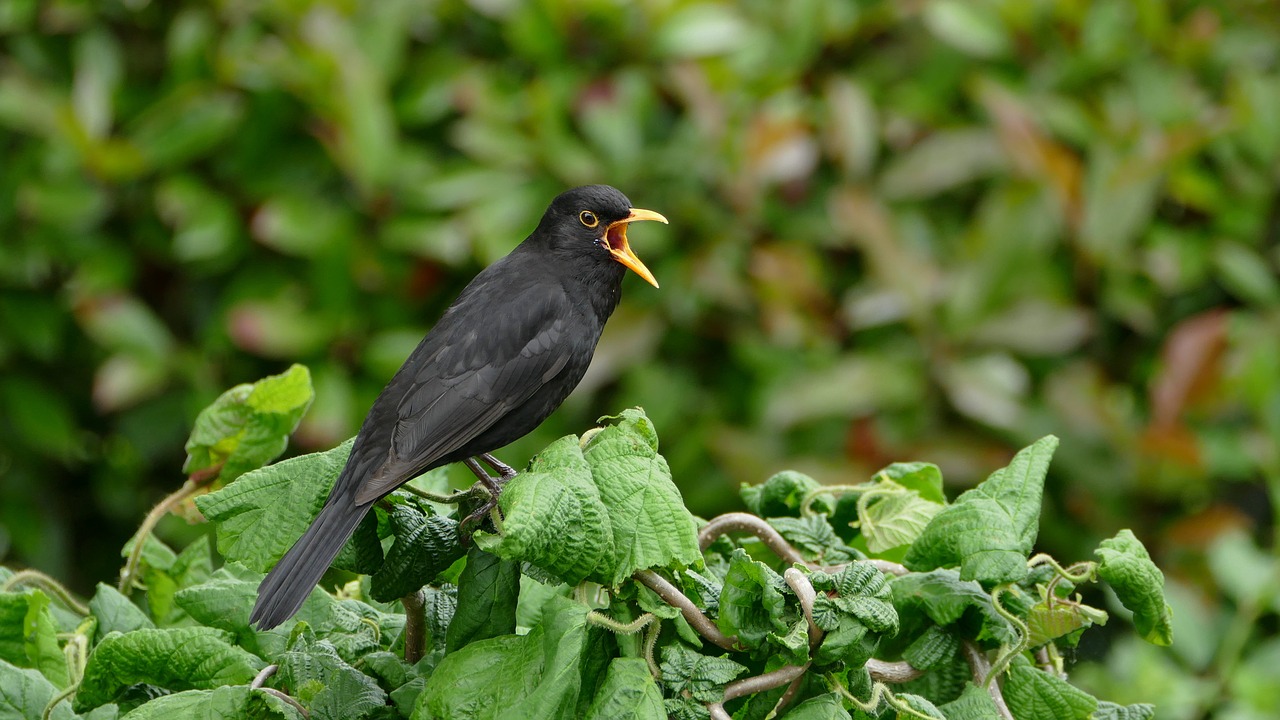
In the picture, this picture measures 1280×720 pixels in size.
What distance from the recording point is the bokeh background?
4.36 metres

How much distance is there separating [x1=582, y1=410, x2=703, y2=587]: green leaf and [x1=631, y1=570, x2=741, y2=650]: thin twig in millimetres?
29

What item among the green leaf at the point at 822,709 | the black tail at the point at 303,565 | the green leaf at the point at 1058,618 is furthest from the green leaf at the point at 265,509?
the green leaf at the point at 1058,618

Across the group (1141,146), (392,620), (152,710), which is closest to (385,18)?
(1141,146)

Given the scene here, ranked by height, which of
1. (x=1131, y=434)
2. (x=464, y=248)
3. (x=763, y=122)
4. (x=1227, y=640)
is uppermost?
(x=763, y=122)

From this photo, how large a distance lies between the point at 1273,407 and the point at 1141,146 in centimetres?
99

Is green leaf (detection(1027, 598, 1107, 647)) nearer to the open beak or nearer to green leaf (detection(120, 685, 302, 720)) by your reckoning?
green leaf (detection(120, 685, 302, 720))

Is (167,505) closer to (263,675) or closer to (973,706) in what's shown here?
(263,675)

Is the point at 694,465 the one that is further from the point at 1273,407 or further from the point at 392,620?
the point at 392,620

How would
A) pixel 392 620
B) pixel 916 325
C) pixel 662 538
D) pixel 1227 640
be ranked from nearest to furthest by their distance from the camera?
pixel 662 538, pixel 392 620, pixel 1227 640, pixel 916 325

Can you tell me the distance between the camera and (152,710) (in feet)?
5.34

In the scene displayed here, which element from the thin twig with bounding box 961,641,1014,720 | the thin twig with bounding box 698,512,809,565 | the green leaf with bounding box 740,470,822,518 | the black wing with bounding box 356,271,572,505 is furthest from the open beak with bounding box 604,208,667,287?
the thin twig with bounding box 961,641,1014,720

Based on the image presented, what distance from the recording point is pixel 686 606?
5.04 feet

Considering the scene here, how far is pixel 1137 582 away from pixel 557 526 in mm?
746

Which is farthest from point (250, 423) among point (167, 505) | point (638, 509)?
point (638, 509)
